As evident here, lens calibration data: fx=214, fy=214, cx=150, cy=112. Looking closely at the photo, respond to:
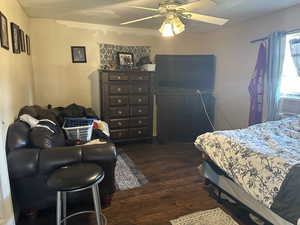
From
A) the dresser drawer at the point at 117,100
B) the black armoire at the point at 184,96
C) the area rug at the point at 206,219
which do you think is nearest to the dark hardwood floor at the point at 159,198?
the area rug at the point at 206,219

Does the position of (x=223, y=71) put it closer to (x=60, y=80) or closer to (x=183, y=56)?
(x=183, y=56)

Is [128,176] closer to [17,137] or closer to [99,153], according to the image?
[99,153]

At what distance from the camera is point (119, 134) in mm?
3973

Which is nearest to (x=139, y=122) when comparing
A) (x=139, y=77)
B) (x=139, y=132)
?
(x=139, y=132)

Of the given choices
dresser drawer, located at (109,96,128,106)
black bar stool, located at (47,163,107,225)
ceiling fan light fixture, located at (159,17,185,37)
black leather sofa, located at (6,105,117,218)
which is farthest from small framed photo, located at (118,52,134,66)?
black bar stool, located at (47,163,107,225)

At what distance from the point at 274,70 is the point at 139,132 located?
2477 mm

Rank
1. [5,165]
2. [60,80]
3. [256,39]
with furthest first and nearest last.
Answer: [60,80], [256,39], [5,165]

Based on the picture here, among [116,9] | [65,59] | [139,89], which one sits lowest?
[139,89]

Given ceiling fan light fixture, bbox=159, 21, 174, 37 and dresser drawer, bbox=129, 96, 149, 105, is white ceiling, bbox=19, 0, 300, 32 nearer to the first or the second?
ceiling fan light fixture, bbox=159, 21, 174, 37

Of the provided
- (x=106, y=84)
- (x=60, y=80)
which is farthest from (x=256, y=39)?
(x=60, y=80)

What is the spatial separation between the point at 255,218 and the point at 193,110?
2518 millimetres

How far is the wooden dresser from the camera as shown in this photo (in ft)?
12.4

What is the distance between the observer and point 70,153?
1.90 meters

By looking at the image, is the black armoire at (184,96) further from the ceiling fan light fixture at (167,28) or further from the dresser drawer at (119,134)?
the ceiling fan light fixture at (167,28)
